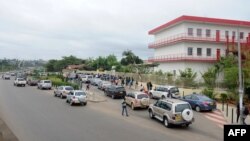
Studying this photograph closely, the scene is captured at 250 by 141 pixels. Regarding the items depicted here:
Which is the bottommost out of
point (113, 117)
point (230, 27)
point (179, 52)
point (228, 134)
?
point (113, 117)

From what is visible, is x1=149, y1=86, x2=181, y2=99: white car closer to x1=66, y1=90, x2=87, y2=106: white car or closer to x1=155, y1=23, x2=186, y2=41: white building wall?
x1=66, y1=90, x2=87, y2=106: white car

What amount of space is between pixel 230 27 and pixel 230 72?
Answer: 968 inches

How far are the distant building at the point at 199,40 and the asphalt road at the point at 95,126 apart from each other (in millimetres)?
30244

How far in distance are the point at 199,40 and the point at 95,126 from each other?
39827mm

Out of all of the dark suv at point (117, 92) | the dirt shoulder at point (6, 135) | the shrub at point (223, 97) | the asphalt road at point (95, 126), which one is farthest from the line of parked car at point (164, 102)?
the dirt shoulder at point (6, 135)

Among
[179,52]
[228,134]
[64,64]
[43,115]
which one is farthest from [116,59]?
[228,134]

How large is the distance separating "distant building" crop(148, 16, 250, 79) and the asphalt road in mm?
30244

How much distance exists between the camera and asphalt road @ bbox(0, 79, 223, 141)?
746 inches

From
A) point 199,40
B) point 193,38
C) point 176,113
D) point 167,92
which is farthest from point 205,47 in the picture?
point 176,113

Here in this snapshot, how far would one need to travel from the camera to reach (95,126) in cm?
2233

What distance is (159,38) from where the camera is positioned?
70.2 m

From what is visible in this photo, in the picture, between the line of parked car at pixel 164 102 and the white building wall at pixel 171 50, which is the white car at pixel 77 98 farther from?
the white building wall at pixel 171 50

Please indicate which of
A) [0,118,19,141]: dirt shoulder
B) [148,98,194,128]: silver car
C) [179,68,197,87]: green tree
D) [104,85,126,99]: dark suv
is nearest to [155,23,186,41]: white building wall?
[179,68,197,87]: green tree

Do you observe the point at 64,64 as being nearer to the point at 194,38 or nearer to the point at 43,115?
the point at 194,38
